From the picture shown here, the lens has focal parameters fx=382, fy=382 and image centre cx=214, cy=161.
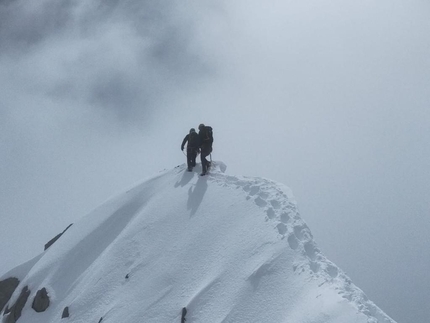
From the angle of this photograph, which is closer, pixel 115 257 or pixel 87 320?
pixel 87 320

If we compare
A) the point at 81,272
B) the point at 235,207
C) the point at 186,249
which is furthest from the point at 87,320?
the point at 235,207

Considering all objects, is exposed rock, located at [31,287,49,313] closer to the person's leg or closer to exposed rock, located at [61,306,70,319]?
exposed rock, located at [61,306,70,319]

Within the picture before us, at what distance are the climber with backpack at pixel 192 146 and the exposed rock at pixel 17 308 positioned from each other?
9.08 metres

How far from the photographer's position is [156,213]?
647 inches

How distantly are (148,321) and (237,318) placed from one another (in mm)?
3055

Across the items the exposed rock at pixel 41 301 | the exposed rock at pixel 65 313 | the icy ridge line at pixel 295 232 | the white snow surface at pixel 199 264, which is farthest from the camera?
the exposed rock at pixel 41 301

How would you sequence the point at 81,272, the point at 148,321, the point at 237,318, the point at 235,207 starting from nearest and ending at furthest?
1. the point at 237,318
2. the point at 148,321
3. the point at 235,207
4. the point at 81,272

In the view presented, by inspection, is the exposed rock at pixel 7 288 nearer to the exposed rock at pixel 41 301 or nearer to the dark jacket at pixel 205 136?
the exposed rock at pixel 41 301

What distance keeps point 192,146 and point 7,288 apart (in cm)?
1204

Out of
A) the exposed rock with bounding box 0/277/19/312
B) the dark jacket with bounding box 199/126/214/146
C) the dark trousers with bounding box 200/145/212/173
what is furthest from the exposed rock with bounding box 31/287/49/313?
the dark jacket with bounding box 199/126/214/146

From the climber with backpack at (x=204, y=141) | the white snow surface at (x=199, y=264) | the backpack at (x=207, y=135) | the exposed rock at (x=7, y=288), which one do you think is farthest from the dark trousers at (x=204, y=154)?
the exposed rock at (x=7, y=288)

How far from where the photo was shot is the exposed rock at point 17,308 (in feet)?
52.1

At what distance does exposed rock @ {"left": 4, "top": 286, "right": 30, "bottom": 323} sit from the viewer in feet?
52.1

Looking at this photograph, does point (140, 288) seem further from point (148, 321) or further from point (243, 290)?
point (243, 290)
